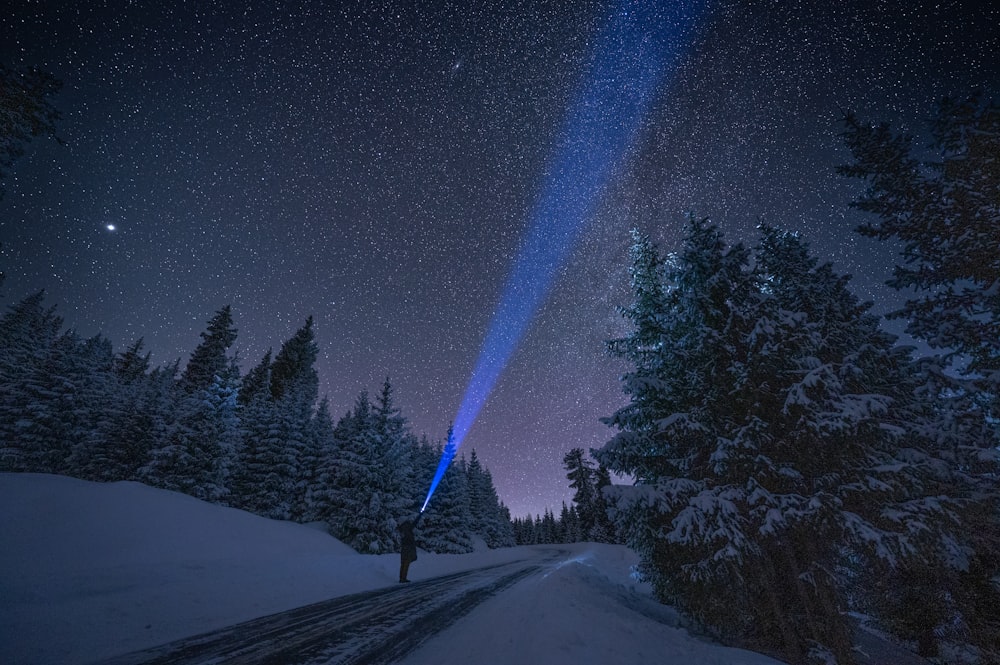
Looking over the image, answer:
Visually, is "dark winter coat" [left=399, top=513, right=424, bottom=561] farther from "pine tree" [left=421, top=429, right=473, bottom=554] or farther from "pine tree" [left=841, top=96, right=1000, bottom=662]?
"pine tree" [left=421, top=429, right=473, bottom=554]

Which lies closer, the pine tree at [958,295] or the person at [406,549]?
the pine tree at [958,295]

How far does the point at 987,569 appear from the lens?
11758 mm

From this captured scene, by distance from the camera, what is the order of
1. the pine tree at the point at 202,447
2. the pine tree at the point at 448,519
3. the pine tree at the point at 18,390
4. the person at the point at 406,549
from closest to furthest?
the person at the point at 406,549
the pine tree at the point at 202,447
the pine tree at the point at 18,390
the pine tree at the point at 448,519

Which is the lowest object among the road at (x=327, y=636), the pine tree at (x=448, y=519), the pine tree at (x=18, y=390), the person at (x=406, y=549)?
the road at (x=327, y=636)

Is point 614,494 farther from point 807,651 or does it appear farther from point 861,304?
point 861,304

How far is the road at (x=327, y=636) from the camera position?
516 centimetres

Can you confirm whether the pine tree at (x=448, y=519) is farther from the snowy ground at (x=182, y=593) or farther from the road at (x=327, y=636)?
the road at (x=327, y=636)

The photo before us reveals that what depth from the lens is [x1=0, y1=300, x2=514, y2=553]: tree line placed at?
26.2m

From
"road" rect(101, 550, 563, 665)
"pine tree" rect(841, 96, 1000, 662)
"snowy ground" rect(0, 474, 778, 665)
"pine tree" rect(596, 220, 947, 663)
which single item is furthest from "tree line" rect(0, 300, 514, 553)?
"pine tree" rect(841, 96, 1000, 662)

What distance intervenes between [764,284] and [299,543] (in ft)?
70.4

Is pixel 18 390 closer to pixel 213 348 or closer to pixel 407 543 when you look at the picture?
pixel 213 348

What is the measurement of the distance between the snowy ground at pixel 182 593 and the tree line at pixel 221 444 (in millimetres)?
10535

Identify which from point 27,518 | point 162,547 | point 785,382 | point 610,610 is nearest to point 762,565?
point 610,610

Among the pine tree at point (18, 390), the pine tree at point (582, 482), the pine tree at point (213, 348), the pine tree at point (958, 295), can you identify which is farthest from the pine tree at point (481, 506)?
the pine tree at point (958, 295)
